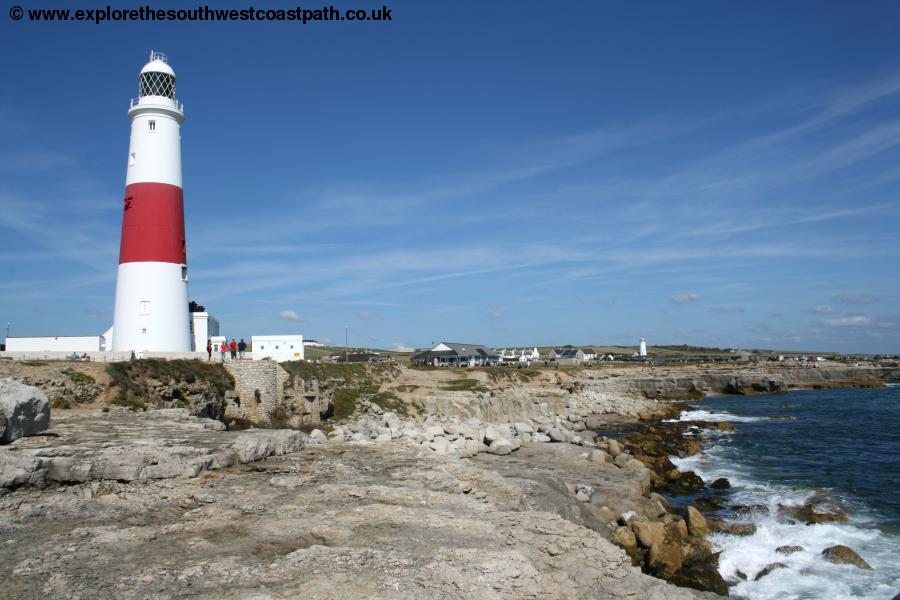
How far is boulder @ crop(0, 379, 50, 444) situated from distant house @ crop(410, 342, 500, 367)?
214 ft

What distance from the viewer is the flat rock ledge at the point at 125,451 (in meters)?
9.71

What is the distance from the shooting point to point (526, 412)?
42906 mm

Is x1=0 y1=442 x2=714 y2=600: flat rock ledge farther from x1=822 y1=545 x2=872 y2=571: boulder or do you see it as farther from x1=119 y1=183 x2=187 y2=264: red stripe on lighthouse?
x1=119 y1=183 x2=187 y2=264: red stripe on lighthouse

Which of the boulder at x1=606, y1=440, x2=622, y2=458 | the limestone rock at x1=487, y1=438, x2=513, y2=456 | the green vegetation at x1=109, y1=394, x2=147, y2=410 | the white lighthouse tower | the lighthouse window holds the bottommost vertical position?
the boulder at x1=606, y1=440, x2=622, y2=458

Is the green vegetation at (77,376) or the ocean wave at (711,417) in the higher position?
the green vegetation at (77,376)

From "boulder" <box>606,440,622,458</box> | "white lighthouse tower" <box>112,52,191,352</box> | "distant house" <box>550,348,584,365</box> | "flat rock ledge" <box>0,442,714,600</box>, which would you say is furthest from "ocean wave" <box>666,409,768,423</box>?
"distant house" <box>550,348,584,365</box>

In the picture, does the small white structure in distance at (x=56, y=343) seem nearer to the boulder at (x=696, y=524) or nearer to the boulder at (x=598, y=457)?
the boulder at (x=598, y=457)

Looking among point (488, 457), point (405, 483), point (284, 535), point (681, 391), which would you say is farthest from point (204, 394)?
A: point (681, 391)


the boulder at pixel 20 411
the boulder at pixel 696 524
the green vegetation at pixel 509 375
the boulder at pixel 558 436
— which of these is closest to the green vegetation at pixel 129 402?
the boulder at pixel 20 411

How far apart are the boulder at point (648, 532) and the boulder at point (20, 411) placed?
14.1 m

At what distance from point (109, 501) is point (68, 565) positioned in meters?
2.14

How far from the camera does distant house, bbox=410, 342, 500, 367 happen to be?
80250mm

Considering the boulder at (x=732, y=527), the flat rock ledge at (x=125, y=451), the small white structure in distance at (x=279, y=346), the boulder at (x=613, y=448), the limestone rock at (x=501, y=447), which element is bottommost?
the boulder at (x=732, y=527)

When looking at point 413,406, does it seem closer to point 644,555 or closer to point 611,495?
point 611,495
